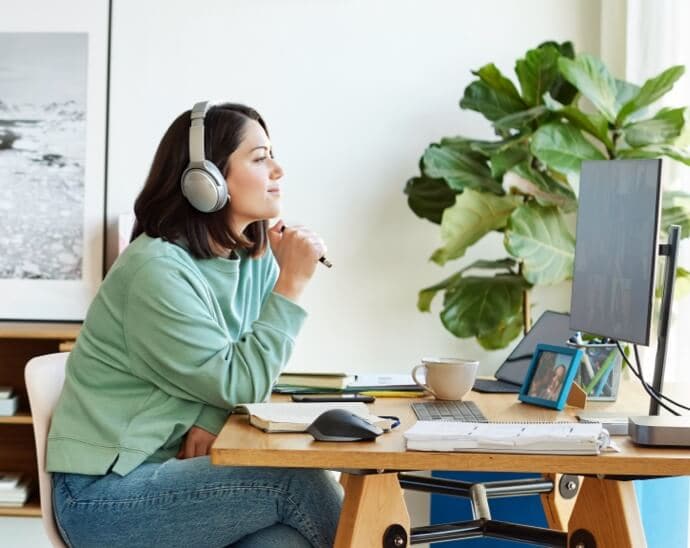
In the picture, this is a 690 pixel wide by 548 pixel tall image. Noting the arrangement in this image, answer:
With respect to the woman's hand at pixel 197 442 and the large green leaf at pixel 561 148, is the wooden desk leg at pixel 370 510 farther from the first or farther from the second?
the large green leaf at pixel 561 148

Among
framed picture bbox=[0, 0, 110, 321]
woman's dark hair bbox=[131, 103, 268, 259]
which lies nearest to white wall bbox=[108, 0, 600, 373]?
framed picture bbox=[0, 0, 110, 321]

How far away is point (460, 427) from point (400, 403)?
16.2 inches

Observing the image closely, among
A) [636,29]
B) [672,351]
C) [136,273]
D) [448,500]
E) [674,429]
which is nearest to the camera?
[674,429]

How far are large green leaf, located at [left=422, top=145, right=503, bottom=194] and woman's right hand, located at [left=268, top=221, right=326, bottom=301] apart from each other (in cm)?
135

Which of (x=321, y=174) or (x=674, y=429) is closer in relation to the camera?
(x=674, y=429)

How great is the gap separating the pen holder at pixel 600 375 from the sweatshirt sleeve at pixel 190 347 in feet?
1.76

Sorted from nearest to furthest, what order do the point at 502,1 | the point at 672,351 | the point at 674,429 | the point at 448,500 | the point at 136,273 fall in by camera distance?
the point at 674,429 → the point at 136,273 → the point at 448,500 → the point at 672,351 → the point at 502,1

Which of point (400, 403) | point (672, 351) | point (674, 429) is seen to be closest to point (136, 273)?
point (400, 403)

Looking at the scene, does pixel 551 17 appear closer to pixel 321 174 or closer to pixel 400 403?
pixel 321 174

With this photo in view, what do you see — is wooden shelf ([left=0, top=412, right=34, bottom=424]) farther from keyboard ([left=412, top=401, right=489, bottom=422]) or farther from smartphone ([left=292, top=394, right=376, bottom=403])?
keyboard ([left=412, top=401, right=489, bottom=422])

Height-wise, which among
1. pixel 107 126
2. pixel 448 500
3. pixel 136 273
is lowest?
pixel 448 500

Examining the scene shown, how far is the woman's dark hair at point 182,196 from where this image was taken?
1.97 m

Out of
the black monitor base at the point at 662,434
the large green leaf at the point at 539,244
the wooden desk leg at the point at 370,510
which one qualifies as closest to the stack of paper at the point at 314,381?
the wooden desk leg at the point at 370,510

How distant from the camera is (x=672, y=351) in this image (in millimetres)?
3189
